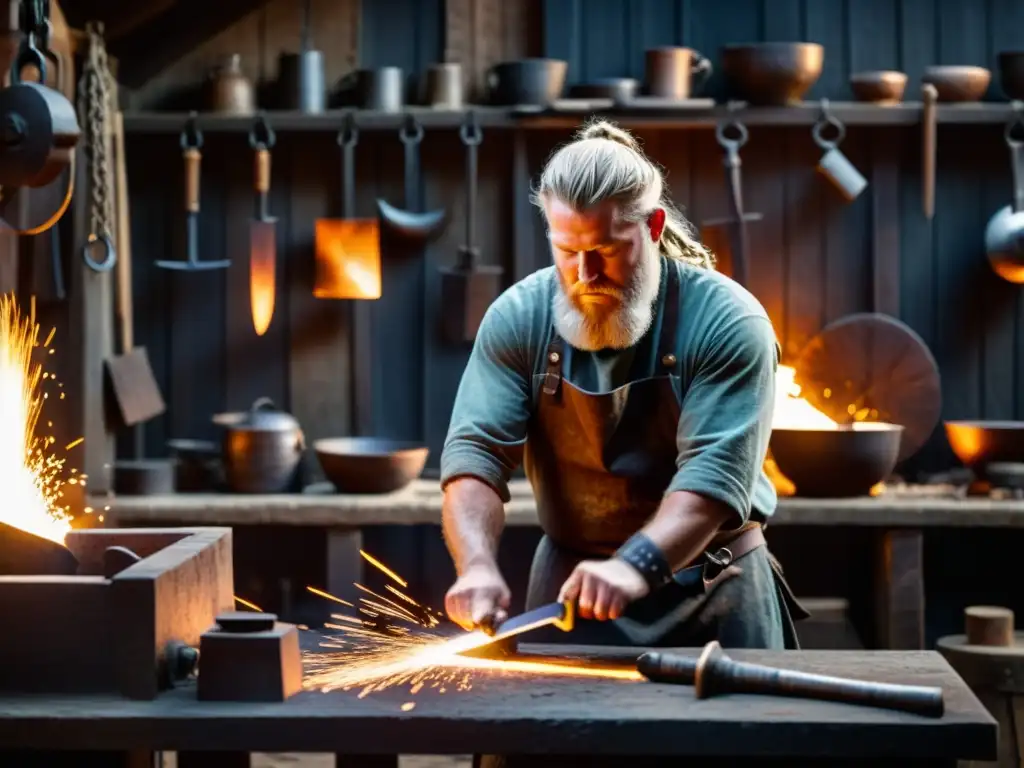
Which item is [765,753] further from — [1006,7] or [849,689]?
[1006,7]

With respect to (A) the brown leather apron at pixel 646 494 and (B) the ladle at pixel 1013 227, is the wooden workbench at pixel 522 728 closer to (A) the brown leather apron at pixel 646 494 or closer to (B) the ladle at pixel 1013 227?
(A) the brown leather apron at pixel 646 494

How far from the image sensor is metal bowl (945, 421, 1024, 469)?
17.7ft

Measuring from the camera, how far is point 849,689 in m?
2.64

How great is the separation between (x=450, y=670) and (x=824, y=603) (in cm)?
326

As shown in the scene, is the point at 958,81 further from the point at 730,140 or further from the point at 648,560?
the point at 648,560

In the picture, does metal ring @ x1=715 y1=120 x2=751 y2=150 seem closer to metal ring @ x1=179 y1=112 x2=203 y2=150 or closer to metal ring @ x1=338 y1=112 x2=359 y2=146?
metal ring @ x1=338 y1=112 x2=359 y2=146

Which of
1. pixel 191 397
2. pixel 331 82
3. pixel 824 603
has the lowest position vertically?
pixel 824 603

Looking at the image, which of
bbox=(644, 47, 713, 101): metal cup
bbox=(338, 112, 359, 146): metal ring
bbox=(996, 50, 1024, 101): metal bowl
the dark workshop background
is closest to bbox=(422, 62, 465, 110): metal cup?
the dark workshop background

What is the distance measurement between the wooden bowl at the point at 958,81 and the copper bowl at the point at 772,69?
1.51ft

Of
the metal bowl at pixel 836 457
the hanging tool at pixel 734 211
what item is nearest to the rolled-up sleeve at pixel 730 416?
the metal bowl at pixel 836 457

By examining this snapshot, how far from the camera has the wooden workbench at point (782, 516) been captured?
17.2ft

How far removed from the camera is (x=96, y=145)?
214 inches

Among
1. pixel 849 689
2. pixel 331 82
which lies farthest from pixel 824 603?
pixel 849 689

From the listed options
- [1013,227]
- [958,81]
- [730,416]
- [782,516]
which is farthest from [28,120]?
[1013,227]
